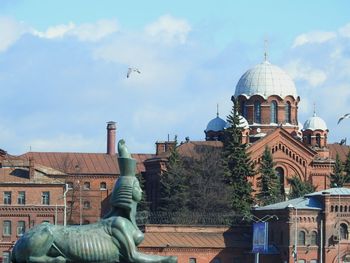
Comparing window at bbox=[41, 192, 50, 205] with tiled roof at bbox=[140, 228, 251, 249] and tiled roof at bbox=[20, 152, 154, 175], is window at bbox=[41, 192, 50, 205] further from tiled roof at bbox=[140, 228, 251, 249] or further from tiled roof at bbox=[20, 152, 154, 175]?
tiled roof at bbox=[20, 152, 154, 175]

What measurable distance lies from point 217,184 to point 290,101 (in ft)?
51.4

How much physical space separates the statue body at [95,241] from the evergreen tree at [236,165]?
249 ft

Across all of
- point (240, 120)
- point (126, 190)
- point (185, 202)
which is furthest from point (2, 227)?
point (126, 190)

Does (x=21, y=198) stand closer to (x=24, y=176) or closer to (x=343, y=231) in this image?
(x=24, y=176)

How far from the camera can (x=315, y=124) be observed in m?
119

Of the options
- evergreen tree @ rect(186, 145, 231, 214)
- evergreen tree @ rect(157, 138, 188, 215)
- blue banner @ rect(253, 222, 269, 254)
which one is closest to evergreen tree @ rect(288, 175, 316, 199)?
evergreen tree @ rect(186, 145, 231, 214)

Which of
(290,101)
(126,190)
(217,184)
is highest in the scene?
(290,101)

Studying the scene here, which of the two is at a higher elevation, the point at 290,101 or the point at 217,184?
the point at 290,101

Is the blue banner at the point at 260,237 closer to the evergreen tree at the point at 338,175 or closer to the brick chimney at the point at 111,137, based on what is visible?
the evergreen tree at the point at 338,175

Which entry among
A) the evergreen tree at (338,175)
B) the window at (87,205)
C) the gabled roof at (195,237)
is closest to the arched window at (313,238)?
the gabled roof at (195,237)

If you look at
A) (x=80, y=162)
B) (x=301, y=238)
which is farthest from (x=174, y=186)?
(x=80, y=162)

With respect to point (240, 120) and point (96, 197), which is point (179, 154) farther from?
point (96, 197)

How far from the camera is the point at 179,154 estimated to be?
113 m

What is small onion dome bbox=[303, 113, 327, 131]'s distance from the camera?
4688 inches
